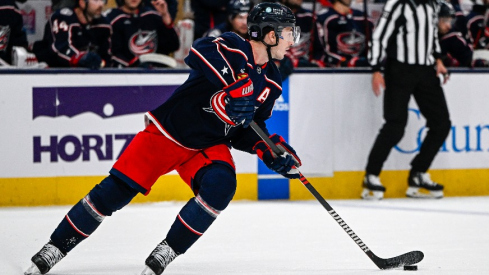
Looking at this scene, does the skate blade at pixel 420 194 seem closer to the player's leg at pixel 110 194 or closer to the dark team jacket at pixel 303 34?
the dark team jacket at pixel 303 34

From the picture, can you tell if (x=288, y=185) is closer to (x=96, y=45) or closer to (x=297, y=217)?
(x=297, y=217)

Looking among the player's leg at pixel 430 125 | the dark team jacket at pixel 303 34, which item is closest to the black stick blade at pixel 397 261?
the player's leg at pixel 430 125

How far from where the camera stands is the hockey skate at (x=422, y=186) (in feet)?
18.8

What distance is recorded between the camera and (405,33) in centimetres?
565

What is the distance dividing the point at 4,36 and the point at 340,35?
7.85 ft

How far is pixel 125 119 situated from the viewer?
5.41 meters

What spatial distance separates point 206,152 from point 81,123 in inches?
88.9

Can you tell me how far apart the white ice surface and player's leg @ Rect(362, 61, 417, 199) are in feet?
0.50

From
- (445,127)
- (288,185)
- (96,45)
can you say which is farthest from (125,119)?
(445,127)

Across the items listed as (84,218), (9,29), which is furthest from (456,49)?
(84,218)

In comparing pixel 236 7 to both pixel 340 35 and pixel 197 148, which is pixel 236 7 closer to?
pixel 340 35

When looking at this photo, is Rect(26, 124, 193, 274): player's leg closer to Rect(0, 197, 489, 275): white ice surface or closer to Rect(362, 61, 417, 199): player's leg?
Rect(0, 197, 489, 275): white ice surface

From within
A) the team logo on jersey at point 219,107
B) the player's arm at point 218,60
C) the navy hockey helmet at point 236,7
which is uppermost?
the player's arm at point 218,60

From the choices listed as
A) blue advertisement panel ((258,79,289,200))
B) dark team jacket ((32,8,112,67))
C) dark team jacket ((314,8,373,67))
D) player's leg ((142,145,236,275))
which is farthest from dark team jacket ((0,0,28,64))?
Result: player's leg ((142,145,236,275))
